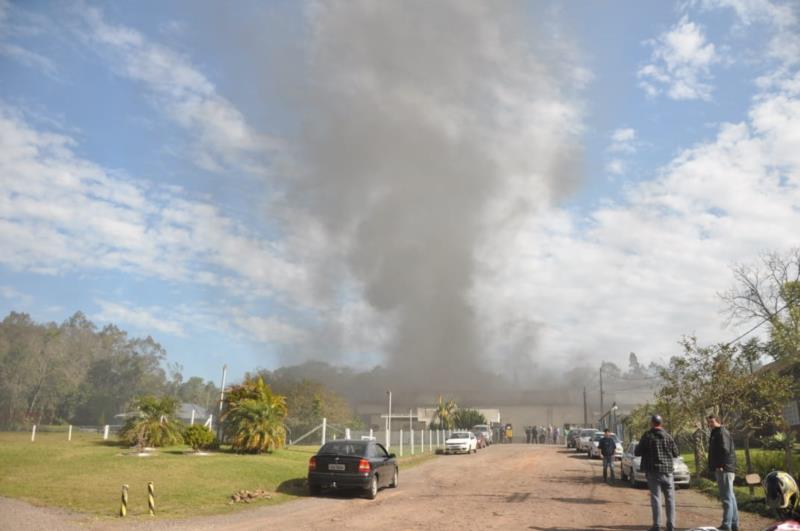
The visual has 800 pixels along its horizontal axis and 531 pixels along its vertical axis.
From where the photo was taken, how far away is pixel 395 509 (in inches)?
538

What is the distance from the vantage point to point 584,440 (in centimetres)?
4006

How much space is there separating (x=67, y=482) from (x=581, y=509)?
13.9m

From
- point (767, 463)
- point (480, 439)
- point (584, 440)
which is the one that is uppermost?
point (767, 463)

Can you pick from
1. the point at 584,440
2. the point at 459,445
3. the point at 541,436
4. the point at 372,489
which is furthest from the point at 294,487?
the point at 541,436

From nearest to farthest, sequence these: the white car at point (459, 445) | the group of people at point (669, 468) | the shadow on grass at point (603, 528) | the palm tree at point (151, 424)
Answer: the group of people at point (669, 468)
the shadow on grass at point (603, 528)
the palm tree at point (151, 424)
the white car at point (459, 445)

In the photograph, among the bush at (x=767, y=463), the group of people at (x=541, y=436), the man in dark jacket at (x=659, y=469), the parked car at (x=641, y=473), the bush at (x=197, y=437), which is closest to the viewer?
the man in dark jacket at (x=659, y=469)

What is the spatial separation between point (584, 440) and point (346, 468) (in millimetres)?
28455

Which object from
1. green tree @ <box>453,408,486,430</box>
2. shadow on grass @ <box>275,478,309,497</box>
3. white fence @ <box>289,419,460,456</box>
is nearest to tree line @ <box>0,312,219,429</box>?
green tree @ <box>453,408,486,430</box>

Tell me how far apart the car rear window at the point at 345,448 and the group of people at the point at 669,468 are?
791 centimetres

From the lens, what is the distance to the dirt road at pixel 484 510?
37.4ft

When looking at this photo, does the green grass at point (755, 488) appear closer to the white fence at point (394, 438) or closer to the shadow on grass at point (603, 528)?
the shadow on grass at point (603, 528)

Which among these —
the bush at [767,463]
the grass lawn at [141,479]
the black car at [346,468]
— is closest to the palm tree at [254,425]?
the grass lawn at [141,479]

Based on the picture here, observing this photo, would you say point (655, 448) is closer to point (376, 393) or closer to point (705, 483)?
point (705, 483)

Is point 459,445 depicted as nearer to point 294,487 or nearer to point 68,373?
point 294,487
